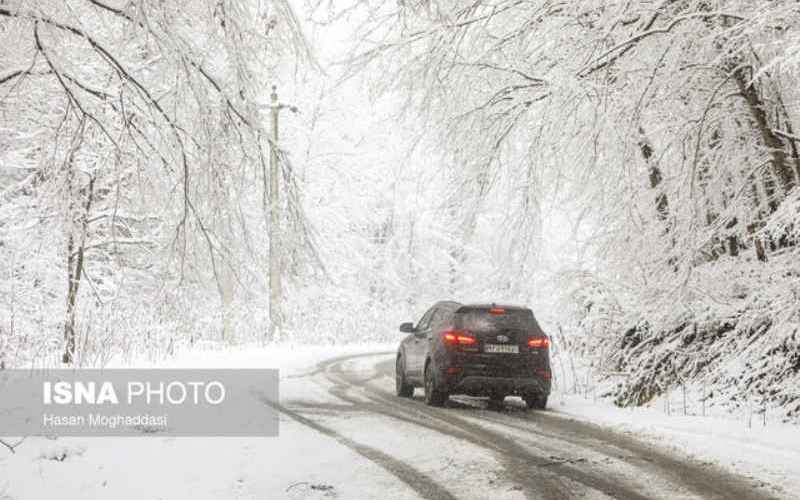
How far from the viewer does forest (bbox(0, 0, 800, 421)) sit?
623cm

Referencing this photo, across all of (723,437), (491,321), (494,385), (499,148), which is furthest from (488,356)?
(723,437)

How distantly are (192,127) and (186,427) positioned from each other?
4.08 metres

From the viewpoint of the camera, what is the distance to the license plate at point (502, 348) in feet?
41.3

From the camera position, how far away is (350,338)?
35875mm

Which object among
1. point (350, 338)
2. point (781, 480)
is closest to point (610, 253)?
point (781, 480)

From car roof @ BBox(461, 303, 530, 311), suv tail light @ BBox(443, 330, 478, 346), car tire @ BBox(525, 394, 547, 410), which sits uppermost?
car roof @ BBox(461, 303, 530, 311)

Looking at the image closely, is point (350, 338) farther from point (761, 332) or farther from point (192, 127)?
point (192, 127)

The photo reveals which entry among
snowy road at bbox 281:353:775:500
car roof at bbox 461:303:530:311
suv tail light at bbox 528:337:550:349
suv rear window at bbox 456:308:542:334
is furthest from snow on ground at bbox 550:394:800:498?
car roof at bbox 461:303:530:311

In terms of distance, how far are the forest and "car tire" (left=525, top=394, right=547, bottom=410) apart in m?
1.13

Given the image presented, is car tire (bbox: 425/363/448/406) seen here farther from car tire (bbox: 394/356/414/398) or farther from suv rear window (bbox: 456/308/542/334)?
car tire (bbox: 394/356/414/398)

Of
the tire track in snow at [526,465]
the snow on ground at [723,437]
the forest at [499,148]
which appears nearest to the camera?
the forest at [499,148]

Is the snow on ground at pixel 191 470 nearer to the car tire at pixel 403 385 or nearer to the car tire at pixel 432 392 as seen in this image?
the car tire at pixel 432 392

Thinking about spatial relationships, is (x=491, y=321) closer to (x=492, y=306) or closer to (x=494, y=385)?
(x=492, y=306)

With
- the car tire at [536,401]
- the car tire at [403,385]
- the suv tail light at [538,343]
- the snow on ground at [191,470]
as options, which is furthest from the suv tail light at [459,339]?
the snow on ground at [191,470]
